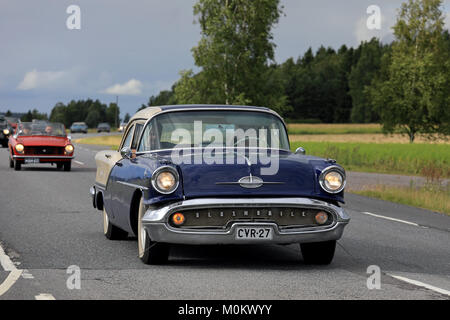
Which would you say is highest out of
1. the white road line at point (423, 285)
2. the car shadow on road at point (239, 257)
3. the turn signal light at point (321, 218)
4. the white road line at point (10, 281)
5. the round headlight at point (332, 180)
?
the round headlight at point (332, 180)

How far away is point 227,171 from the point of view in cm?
757

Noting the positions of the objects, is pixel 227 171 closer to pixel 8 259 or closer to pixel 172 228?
pixel 172 228

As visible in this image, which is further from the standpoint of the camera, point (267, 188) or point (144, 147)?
point (144, 147)

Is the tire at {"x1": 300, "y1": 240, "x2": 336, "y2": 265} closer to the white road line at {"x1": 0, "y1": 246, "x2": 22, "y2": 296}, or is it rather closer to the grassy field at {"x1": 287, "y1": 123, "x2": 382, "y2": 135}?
the white road line at {"x1": 0, "y1": 246, "x2": 22, "y2": 296}

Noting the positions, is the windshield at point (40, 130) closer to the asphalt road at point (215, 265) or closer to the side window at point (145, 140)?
the asphalt road at point (215, 265)

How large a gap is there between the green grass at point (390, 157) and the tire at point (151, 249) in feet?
73.2

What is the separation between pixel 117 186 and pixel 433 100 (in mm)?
58554

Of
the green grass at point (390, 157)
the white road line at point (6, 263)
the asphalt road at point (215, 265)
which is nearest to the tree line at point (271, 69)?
the green grass at point (390, 157)

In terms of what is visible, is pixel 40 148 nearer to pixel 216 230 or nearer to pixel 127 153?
pixel 127 153

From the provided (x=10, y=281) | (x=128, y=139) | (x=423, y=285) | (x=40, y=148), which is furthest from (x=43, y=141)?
(x=423, y=285)

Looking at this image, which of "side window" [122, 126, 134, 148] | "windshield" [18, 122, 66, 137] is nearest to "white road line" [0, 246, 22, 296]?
"side window" [122, 126, 134, 148]

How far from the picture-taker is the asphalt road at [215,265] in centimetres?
654

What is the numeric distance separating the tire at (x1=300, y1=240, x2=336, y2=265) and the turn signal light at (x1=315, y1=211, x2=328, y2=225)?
385 mm
